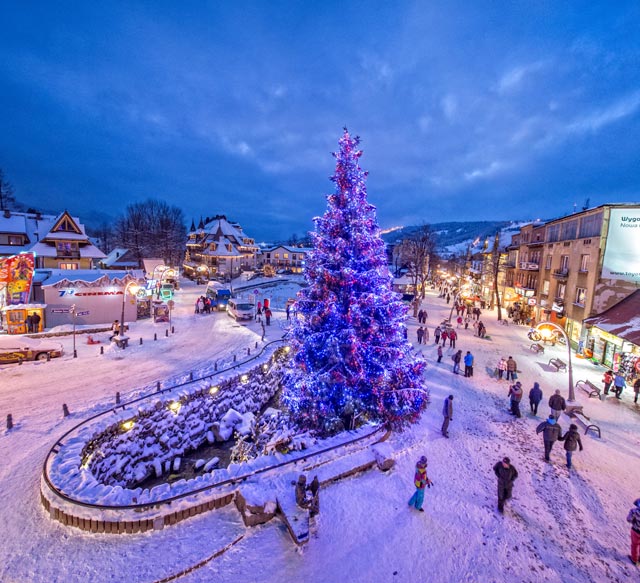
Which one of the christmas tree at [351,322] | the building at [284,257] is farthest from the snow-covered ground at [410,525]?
the building at [284,257]

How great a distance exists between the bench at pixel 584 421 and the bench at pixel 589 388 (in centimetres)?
272

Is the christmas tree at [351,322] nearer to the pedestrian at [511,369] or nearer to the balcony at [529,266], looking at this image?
the pedestrian at [511,369]

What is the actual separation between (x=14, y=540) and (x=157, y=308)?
2089 cm

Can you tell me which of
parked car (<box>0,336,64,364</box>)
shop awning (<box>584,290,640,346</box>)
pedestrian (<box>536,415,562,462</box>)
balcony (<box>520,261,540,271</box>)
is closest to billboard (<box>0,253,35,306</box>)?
parked car (<box>0,336,64,364</box>)

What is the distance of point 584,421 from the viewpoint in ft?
38.2

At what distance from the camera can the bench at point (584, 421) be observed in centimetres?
1084

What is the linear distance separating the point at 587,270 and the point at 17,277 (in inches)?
1458

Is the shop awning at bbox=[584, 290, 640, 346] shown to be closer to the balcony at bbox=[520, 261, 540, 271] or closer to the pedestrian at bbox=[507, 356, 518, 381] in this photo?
the pedestrian at bbox=[507, 356, 518, 381]

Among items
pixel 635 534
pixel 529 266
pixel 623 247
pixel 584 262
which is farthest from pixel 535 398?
pixel 529 266

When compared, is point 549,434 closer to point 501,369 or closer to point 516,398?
point 516,398

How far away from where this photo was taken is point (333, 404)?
34.9 ft

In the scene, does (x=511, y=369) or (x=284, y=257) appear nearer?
(x=511, y=369)

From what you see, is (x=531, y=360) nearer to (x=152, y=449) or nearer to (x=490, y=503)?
(x=490, y=503)

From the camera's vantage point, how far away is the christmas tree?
9.98m
